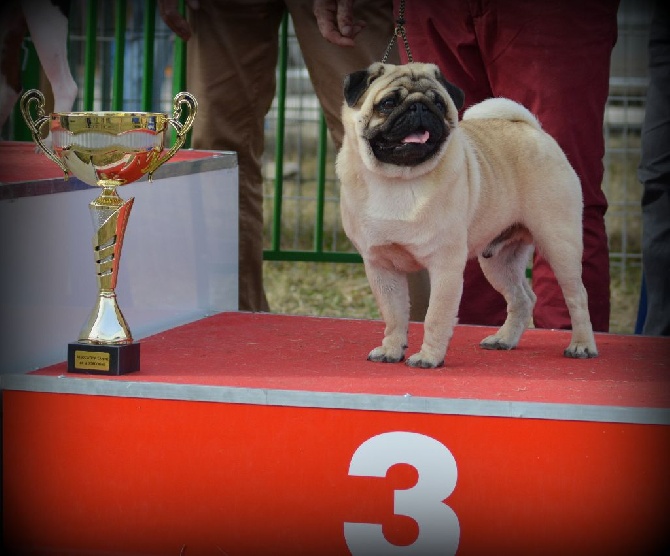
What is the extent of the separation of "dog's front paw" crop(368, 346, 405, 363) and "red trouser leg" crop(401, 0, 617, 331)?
2.64ft

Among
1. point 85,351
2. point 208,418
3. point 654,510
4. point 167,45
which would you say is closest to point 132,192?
Result: point 85,351

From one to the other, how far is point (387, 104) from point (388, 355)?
58 cm

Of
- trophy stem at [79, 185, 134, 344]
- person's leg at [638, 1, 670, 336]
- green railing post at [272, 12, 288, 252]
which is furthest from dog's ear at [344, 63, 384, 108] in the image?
green railing post at [272, 12, 288, 252]

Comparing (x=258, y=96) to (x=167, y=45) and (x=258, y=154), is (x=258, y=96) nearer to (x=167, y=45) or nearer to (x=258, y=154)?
(x=258, y=154)

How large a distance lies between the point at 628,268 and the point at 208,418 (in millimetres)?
4195

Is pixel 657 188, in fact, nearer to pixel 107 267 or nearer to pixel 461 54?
pixel 461 54

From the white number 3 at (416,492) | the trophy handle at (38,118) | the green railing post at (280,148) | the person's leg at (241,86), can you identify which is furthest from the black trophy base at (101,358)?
the green railing post at (280,148)

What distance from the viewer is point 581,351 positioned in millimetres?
2775

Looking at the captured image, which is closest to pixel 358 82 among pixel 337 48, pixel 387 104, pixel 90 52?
pixel 387 104

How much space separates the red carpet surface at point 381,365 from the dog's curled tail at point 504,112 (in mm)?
566

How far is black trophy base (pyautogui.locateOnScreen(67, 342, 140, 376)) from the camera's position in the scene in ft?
7.89

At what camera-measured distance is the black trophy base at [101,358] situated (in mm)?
2406

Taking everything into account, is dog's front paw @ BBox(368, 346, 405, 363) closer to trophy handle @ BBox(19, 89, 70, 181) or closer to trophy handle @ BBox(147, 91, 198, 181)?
trophy handle @ BBox(147, 91, 198, 181)

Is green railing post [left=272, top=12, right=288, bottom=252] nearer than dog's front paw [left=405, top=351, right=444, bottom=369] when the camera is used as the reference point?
No
